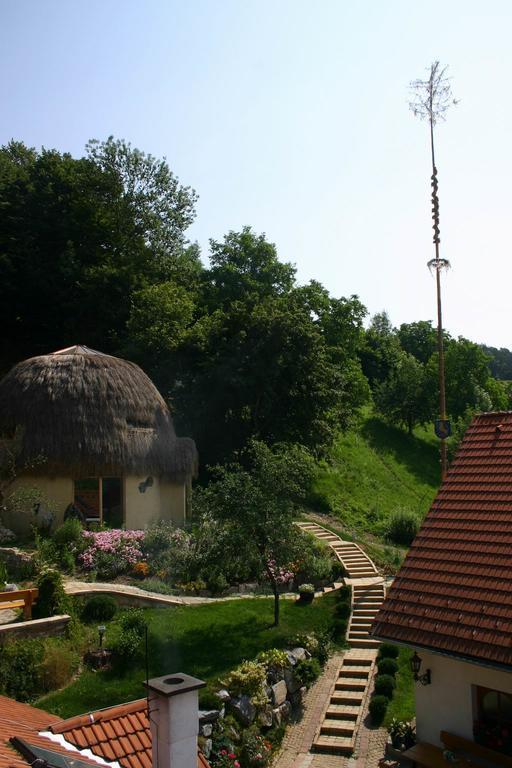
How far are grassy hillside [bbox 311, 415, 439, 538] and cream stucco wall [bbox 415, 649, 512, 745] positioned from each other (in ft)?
57.0

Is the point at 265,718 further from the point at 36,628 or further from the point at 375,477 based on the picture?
the point at 375,477

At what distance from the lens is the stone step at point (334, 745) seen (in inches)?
543

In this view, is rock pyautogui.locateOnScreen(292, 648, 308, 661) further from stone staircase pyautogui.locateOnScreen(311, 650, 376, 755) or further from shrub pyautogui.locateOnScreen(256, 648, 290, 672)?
stone staircase pyautogui.locateOnScreen(311, 650, 376, 755)

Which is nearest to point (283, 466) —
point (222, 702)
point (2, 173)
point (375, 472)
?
point (222, 702)

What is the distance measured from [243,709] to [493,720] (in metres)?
6.04

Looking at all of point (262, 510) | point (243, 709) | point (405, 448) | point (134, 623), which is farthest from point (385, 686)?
point (405, 448)

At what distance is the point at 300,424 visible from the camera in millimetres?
30641

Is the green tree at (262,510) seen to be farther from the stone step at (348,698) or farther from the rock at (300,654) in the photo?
the stone step at (348,698)

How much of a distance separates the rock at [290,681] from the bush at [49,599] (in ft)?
17.9

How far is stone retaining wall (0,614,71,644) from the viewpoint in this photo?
47.1 ft

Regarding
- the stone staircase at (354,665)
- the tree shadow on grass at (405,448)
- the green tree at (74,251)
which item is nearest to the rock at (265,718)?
the stone staircase at (354,665)

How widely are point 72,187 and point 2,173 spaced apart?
717 cm

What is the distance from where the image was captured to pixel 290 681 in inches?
619

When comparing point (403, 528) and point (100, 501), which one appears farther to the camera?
point (403, 528)
